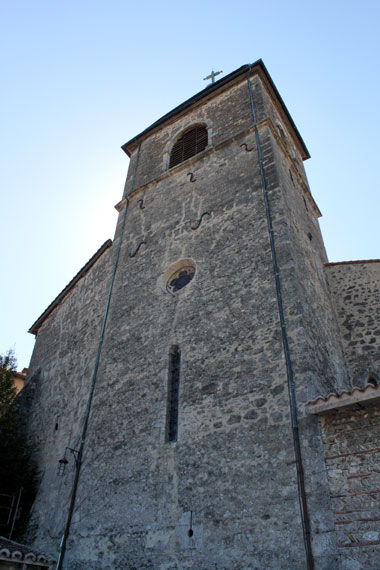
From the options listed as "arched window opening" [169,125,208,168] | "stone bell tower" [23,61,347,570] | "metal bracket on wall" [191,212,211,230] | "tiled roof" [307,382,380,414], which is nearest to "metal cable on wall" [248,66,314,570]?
"stone bell tower" [23,61,347,570]

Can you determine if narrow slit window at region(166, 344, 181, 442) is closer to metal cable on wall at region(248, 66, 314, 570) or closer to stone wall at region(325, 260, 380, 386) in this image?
metal cable on wall at region(248, 66, 314, 570)

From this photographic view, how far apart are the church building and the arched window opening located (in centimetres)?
9

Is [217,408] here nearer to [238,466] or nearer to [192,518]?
[238,466]

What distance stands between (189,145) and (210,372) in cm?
870

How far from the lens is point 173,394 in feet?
29.3

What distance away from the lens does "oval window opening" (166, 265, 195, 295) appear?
417 inches

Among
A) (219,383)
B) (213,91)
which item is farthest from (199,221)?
(213,91)

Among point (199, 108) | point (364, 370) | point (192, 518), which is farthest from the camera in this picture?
point (199, 108)

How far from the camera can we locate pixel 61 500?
962 centimetres

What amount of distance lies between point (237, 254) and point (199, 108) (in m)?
7.83

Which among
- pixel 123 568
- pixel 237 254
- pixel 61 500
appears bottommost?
pixel 123 568

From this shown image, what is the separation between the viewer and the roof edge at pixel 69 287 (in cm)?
1442

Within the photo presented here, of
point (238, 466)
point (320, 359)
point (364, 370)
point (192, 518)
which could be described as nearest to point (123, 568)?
point (192, 518)

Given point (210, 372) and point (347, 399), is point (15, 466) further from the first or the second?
point (347, 399)
